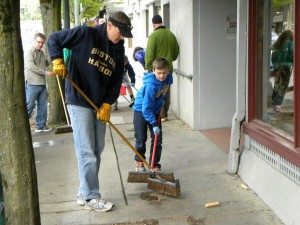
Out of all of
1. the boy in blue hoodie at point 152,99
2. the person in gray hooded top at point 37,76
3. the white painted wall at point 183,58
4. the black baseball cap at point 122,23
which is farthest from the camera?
the person in gray hooded top at point 37,76

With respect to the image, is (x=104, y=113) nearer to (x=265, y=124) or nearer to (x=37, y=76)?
(x=265, y=124)

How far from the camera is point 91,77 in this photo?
4527 mm

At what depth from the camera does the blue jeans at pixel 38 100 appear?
8.73 metres

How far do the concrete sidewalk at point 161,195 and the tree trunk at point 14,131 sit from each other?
107 centimetres

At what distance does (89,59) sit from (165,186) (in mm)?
1466

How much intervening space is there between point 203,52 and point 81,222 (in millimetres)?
4252

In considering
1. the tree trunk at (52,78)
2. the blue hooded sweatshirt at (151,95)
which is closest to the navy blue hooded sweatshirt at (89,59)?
the blue hooded sweatshirt at (151,95)

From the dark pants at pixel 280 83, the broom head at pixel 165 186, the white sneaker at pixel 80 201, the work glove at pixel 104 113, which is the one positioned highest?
the dark pants at pixel 280 83

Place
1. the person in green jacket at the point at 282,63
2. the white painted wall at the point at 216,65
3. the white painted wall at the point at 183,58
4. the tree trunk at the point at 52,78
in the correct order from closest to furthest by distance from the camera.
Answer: the person in green jacket at the point at 282,63 < the white painted wall at the point at 216,65 < the white painted wall at the point at 183,58 < the tree trunk at the point at 52,78

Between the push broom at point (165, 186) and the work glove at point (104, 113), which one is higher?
the work glove at point (104, 113)

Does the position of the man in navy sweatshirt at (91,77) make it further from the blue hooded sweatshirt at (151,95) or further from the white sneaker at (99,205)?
the blue hooded sweatshirt at (151,95)

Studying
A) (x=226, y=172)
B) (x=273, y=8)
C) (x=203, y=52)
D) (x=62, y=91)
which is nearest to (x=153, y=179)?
(x=226, y=172)

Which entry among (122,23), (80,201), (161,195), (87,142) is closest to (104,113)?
(87,142)

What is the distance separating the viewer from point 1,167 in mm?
3367
